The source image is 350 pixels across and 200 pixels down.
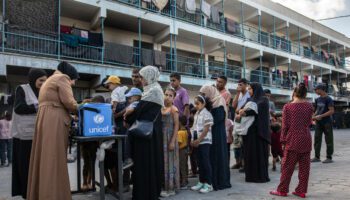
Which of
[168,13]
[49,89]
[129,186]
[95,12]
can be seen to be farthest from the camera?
[168,13]

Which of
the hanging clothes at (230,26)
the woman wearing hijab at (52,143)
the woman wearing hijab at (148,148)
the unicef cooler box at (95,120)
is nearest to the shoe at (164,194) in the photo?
the woman wearing hijab at (148,148)

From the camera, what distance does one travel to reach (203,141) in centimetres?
502

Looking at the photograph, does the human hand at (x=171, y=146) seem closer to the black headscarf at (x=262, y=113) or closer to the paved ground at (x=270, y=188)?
the paved ground at (x=270, y=188)

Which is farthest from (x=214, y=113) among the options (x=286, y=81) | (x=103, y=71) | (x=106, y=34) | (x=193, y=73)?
(x=286, y=81)

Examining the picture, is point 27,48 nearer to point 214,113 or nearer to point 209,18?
point 214,113

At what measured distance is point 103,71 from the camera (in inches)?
518

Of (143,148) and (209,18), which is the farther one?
(209,18)

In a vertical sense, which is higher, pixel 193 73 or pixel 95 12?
pixel 95 12

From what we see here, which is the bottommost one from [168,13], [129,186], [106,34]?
[129,186]

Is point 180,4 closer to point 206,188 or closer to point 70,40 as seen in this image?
point 70,40

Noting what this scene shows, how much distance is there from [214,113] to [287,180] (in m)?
1.43

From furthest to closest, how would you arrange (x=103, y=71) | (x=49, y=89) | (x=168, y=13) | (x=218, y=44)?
(x=218, y=44), (x=168, y=13), (x=103, y=71), (x=49, y=89)

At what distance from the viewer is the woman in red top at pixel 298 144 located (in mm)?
4598

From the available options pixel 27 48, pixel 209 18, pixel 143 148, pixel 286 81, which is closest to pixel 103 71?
pixel 27 48
